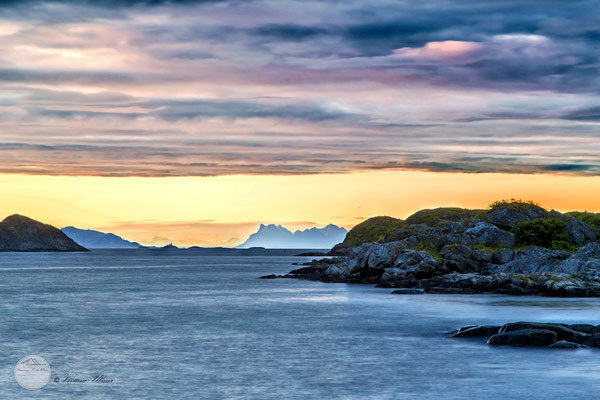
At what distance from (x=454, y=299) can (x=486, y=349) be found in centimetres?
3509

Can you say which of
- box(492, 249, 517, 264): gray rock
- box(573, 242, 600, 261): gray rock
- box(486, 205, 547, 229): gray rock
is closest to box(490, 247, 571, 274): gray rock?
box(492, 249, 517, 264): gray rock

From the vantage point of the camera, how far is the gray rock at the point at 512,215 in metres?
118

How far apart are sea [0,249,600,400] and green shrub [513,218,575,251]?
135 ft

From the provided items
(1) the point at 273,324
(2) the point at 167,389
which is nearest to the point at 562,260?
(1) the point at 273,324

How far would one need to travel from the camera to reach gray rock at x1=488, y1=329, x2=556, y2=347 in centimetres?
3625

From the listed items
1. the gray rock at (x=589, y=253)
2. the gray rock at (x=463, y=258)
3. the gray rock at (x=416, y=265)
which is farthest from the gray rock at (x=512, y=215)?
the gray rock at (x=416, y=265)

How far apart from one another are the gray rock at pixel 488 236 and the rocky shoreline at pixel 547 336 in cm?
6810

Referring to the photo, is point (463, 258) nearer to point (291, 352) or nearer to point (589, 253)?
point (589, 253)

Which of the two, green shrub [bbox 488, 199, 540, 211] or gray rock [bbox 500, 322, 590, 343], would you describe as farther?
green shrub [bbox 488, 199, 540, 211]

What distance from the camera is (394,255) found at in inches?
3861

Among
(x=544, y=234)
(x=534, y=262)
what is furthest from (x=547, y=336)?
(x=544, y=234)

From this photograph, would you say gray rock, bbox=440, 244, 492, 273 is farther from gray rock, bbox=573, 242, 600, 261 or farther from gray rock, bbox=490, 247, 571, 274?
gray rock, bbox=573, 242, 600, 261

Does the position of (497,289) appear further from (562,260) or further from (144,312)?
(144,312)

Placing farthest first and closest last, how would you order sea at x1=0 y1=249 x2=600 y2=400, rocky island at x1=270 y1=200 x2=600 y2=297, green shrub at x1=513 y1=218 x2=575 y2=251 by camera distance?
green shrub at x1=513 y1=218 x2=575 y2=251
rocky island at x1=270 y1=200 x2=600 y2=297
sea at x1=0 y1=249 x2=600 y2=400
